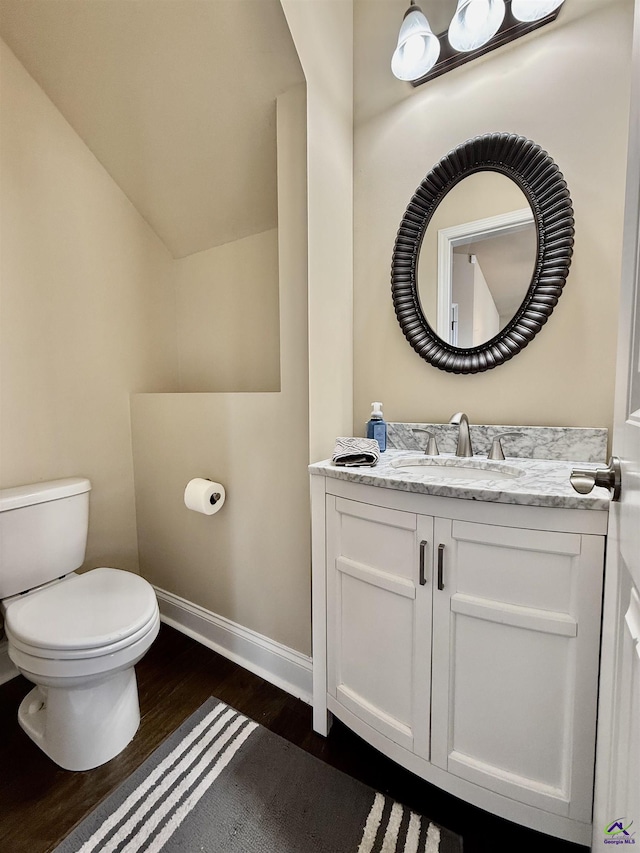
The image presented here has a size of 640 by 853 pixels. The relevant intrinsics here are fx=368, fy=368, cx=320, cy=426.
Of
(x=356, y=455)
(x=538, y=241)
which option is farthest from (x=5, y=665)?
(x=538, y=241)

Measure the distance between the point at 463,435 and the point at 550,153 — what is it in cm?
90

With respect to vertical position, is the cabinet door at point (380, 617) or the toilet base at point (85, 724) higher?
the cabinet door at point (380, 617)

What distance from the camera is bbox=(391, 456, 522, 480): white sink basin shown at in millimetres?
1105

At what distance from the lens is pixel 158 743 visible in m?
1.19

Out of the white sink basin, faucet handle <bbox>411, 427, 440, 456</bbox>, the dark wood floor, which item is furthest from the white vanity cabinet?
faucet handle <bbox>411, 427, 440, 456</bbox>

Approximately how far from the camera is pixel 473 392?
130cm

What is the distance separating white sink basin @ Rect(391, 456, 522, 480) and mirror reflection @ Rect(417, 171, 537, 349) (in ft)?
1.36

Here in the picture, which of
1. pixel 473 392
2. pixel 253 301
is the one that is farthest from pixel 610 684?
pixel 253 301

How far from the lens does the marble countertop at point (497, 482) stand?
77 cm

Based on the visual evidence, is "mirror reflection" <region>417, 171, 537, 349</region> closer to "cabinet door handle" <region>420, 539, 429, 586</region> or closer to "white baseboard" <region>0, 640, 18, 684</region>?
"cabinet door handle" <region>420, 539, 429, 586</region>

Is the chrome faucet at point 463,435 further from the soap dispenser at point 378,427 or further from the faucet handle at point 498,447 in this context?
the soap dispenser at point 378,427

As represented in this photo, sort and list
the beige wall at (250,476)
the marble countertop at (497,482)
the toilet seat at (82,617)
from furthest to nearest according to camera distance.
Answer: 1. the beige wall at (250,476)
2. the toilet seat at (82,617)
3. the marble countertop at (497,482)

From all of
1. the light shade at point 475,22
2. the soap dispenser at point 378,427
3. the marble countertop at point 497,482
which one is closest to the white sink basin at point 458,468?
the marble countertop at point 497,482

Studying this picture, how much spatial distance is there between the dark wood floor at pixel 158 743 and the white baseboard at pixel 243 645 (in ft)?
0.12
